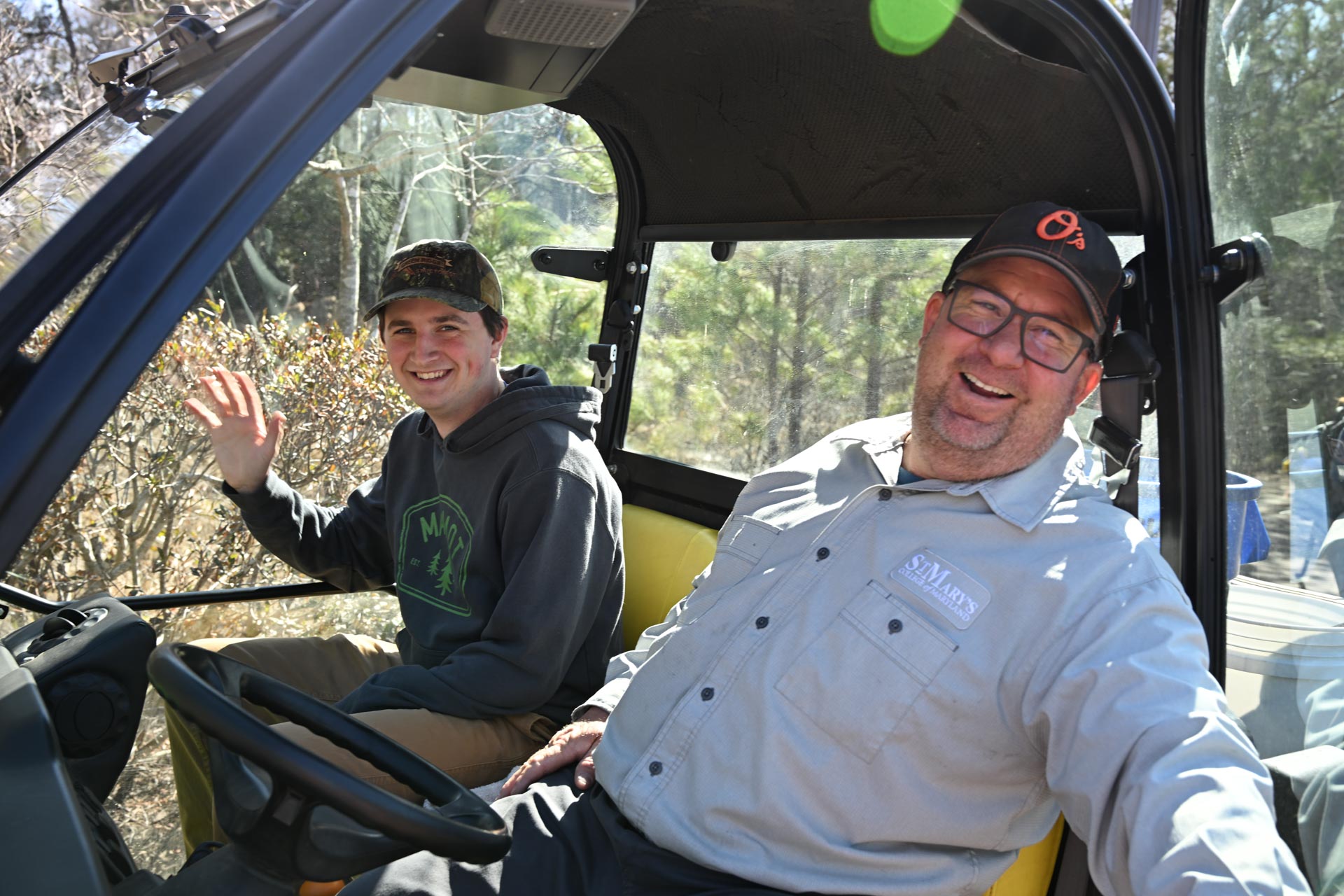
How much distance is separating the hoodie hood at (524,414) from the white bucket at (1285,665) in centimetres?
144

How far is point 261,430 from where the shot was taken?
2801 millimetres

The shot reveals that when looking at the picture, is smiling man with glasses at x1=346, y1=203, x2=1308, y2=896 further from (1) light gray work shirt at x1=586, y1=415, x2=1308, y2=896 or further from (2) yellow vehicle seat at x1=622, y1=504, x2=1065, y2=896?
(2) yellow vehicle seat at x1=622, y1=504, x2=1065, y2=896

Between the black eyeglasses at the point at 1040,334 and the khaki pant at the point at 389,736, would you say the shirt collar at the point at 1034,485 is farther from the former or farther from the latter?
the khaki pant at the point at 389,736

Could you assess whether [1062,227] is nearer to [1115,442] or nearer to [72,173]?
[1115,442]

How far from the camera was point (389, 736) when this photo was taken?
2.18 meters

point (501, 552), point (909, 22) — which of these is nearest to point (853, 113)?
point (909, 22)

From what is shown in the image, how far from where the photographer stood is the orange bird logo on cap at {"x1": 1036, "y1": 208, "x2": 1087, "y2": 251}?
1.85 meters

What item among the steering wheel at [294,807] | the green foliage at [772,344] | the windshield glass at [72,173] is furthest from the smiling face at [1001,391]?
the windshield glass at [72,173]

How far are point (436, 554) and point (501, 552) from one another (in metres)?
0.27

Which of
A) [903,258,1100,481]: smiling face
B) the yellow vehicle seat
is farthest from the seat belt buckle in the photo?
the yellow vehicle seat

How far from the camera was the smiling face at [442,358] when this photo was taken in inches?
106

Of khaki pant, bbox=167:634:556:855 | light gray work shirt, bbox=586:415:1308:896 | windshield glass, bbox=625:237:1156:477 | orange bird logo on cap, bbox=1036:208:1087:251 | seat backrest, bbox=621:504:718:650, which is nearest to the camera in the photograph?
light gray work shirt, bbox=586:415:1308:896

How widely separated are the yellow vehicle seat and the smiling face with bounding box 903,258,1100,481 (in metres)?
0.81

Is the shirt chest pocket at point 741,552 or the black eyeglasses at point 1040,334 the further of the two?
the shirt chest pocket at point 741,552
